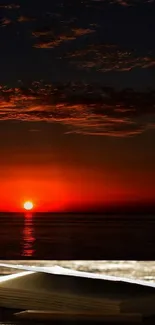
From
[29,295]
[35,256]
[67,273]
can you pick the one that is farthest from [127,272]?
[35,256]

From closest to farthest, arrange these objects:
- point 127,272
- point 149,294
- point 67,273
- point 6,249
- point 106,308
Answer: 1. point 106,308
2. point 149,294
3. point 67,273
4. point 127,272
5. point 6,249

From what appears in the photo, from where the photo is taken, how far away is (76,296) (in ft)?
30.6

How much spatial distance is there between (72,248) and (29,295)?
42014 mm

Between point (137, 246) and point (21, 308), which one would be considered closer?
point (21, 308)

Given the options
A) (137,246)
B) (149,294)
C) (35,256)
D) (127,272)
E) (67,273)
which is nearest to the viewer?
(149,294)

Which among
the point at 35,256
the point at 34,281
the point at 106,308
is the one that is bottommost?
the point at 106,308

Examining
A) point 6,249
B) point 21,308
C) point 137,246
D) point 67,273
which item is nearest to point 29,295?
point 21,308

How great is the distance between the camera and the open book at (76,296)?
896cm

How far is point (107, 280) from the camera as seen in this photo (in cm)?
994

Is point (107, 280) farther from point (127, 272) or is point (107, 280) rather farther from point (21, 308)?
point (127, 272)

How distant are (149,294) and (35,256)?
33.3 metres

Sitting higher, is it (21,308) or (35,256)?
(35,256)

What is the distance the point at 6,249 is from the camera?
48.4 m

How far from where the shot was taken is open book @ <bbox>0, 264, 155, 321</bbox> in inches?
353
